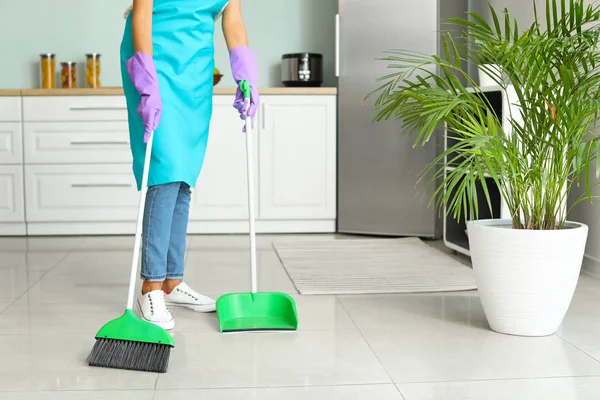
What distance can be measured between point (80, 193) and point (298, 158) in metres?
1.19

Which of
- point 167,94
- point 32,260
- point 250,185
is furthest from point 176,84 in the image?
point 32,260

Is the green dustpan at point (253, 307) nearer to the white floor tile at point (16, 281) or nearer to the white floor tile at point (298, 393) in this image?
the white floor tile at point (298, 393)

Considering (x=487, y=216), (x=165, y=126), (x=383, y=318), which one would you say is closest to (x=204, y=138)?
(x=165, y=126)

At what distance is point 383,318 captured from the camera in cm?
246

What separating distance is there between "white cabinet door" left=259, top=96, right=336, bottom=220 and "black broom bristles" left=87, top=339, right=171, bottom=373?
2451 millimetres

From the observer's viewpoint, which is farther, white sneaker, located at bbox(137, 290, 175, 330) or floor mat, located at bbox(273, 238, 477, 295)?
floor mat, located at bbox(273, 238, 477, 295)

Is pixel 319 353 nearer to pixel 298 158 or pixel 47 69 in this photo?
pixel 298 158

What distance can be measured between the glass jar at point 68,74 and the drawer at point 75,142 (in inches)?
15.8

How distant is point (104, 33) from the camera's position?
15.8 feet

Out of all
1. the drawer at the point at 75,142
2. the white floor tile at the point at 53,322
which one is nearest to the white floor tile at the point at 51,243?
the drawer at the point at 75,142

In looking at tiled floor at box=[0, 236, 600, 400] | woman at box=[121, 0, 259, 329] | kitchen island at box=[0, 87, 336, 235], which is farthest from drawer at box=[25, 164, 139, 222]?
woman at box=[121, 0, 259, 329]

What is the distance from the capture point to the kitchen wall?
477 centimetres

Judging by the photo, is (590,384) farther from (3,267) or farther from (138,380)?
(3,267)

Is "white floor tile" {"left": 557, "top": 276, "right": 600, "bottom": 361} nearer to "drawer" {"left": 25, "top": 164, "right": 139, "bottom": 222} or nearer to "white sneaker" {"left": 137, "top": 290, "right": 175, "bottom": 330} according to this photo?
"white sneaker" {"left": 137, "top": 290, "right": 175, "bottom": 330}
